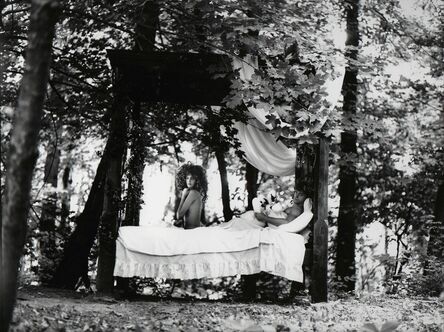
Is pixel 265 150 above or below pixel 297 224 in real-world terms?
above

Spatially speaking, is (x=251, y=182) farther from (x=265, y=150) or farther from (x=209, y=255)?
(x=209, y=255)

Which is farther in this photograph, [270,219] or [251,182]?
[251,182]

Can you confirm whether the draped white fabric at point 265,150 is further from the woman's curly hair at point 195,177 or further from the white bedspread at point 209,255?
the white bedspread at point 209,255

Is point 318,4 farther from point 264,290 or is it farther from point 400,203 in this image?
point 264,290

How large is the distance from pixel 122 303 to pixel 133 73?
10.6ft

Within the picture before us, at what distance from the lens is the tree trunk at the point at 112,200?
7844mm

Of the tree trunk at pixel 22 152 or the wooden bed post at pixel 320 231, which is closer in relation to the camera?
the tree trunk at pixel 22 152

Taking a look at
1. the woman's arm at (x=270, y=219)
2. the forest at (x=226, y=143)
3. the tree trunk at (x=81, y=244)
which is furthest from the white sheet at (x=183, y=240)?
the tree trunk at (x=81, y=244)

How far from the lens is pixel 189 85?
8.20 metres

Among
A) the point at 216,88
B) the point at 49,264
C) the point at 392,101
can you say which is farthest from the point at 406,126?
the point at 49,264

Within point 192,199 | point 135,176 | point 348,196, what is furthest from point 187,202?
point 348,196

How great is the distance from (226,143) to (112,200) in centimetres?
230

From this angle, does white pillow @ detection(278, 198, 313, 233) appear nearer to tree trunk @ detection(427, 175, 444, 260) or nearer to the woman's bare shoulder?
the woman's bare shoulder

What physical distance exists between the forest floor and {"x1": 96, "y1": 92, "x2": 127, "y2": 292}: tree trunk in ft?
1.37
